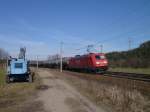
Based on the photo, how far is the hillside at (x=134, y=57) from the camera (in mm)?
57791

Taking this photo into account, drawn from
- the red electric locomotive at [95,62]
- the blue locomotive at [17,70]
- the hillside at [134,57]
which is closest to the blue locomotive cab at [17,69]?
the blue locomotive at [17,70]

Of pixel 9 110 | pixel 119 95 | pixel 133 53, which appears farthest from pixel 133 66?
pixel 9 110

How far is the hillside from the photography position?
57.8 meters

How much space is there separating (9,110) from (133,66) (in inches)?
2014

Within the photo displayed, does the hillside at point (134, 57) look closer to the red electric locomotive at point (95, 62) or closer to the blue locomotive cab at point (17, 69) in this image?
the red electric locomotive at point (95, 62)

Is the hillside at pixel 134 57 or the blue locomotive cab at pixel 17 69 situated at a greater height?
the hillside at pixel 134 57

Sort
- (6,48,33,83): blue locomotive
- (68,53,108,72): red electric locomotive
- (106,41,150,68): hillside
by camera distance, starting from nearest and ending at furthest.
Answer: (6,48,33,83): blue locomotive
(68,53,108,72): red electric locomotive
(106,41,150,68): hillside

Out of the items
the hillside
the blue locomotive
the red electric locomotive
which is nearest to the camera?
the blue locomotive

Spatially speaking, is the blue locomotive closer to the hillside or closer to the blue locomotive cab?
the blue locomotive cab

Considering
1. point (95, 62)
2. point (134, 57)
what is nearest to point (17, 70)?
point (95, 62)

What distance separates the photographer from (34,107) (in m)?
12.7

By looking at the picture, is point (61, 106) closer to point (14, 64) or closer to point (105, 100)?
point (105, 100)

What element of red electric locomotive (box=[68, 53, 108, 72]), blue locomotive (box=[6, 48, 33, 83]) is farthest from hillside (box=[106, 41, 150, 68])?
blue locomotive (box=[6, 48, 33, 83])

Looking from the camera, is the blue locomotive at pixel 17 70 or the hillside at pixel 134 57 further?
the hillside at pixel 134 57
